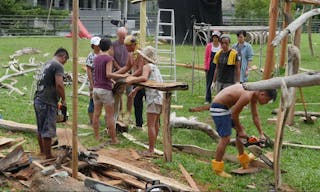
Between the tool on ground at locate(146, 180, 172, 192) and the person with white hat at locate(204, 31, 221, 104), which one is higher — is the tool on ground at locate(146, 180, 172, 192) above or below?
below

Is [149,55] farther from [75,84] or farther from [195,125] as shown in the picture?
[75,84]

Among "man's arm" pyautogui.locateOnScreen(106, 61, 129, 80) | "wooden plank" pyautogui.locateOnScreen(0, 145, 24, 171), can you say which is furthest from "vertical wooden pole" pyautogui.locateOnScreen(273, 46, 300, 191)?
"wooden plank" pyautogui.locateOnScreen(0, 145, 24, 171)

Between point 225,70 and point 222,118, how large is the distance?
13.1 ft

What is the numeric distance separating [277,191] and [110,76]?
329 cm

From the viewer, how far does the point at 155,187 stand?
19.4ft

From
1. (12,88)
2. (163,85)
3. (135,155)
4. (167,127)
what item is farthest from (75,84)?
(12,88)

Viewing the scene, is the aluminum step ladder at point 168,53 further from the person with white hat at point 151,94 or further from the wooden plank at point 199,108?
the person with white hat at point 151,94

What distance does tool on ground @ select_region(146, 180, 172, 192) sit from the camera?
19.3 feet

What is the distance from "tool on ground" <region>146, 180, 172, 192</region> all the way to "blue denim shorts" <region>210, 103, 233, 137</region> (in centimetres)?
132

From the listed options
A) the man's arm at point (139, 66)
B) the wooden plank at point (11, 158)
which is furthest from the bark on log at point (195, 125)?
the wooden plank at point (11, 158)

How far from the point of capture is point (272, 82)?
6023mm

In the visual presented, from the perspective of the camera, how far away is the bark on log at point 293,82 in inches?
220

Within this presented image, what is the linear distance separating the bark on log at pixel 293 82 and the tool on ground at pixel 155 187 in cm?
150

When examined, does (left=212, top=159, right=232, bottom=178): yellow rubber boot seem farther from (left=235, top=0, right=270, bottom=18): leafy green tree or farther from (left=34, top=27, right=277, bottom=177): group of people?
(left=235, top=0, right=270, bottom=18): leafy green tree
